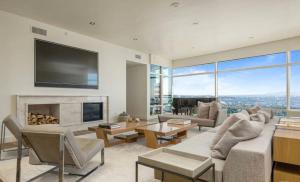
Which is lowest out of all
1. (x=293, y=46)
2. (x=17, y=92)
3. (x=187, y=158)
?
(x=187, y=158)

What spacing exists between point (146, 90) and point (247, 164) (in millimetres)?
6373

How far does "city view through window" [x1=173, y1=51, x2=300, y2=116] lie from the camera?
6.08 metres

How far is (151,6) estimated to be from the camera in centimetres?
373

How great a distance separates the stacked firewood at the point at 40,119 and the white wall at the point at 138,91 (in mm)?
3819

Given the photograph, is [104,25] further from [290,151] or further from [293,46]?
[293,46]

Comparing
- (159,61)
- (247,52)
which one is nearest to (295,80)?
(247,52)

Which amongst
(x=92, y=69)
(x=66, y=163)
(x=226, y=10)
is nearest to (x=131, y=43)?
(x=92, y=69)

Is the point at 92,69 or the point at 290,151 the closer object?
the point at 290,151

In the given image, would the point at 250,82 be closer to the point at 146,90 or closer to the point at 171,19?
the point at 146,90

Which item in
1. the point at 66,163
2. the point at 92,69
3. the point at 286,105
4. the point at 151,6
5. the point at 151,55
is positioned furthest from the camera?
the point at 151,55

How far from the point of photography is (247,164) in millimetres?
1511

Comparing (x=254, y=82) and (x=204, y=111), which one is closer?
(x=204, y=111)

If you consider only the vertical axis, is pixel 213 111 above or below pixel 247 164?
above

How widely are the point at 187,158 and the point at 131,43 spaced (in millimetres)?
5332
